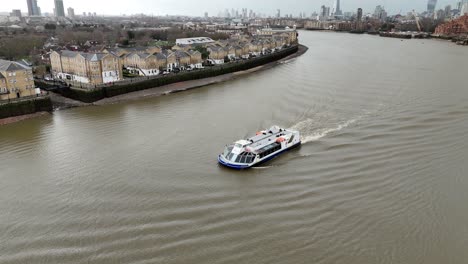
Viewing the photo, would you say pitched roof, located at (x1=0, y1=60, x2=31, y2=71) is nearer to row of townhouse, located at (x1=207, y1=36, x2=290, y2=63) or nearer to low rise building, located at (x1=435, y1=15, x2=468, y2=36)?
row of townhouse, located at (x1=207, y1=36, x2=290, y2=63)

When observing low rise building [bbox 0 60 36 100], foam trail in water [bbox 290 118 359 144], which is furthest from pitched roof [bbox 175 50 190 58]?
foam trail in water [bbox 290 118 359 144]

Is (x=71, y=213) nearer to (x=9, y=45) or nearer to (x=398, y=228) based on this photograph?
(x=398, y=228)

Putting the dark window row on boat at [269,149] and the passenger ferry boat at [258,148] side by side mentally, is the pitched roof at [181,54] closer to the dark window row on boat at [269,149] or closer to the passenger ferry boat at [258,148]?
the passenger ferry boat at [258,148]

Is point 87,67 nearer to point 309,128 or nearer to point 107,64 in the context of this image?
point 107,64

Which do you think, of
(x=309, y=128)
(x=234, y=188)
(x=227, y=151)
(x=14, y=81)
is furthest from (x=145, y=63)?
(x=234, y=188)

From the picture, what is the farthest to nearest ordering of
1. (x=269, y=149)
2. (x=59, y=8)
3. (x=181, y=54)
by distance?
(x=59, y=8) < (x=181, y=54) < (x=269, y=149)

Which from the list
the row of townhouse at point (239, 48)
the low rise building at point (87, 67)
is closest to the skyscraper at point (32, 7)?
the row of townhouse at point (239, 48)
